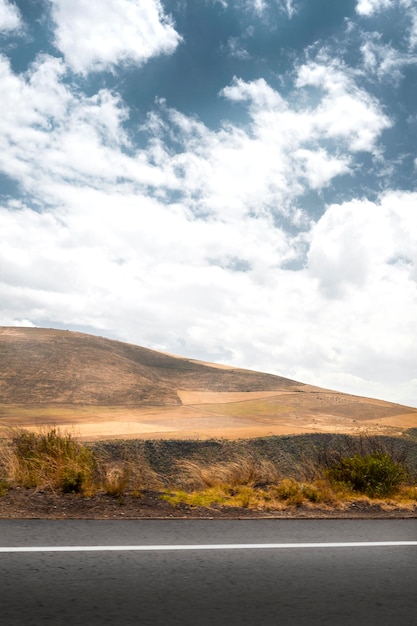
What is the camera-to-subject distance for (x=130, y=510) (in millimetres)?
8828

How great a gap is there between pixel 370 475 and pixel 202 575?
304 inches

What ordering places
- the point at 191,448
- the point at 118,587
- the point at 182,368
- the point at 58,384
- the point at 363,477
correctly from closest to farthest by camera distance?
the point at 118,587 < the point at 363,477 < the point at 191,448 < the point at 58,384 < the point at 182,368

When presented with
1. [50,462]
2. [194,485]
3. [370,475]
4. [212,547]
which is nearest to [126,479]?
[50,462]

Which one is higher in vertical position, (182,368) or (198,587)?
(182,368)

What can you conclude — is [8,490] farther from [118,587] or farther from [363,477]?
[363,477]

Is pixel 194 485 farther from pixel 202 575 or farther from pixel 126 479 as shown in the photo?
pixel 202 575

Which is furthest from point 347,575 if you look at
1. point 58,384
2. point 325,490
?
point 58,384

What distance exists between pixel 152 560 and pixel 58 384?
3311 inches

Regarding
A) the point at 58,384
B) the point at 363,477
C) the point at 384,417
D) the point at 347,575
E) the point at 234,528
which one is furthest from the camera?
the point at 58,384

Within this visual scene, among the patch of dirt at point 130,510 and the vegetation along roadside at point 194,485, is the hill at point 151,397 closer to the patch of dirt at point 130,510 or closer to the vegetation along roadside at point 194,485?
the vegetation along roadside at point 194,485

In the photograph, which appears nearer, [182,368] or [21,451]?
[21,451]

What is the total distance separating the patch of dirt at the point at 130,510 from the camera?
27.5ft

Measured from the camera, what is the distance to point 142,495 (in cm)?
981

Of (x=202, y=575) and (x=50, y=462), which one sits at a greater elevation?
(x=50, y=462)
